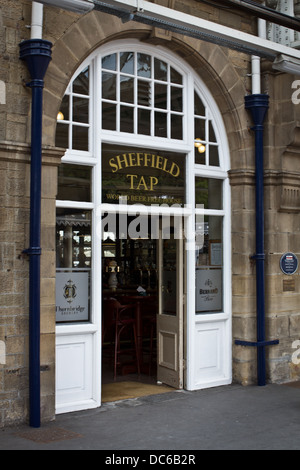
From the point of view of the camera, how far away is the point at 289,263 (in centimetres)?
903

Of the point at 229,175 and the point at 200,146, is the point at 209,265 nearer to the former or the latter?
the point at 229,175

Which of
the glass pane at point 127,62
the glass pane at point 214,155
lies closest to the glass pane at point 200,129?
the glass pane at point 214,155

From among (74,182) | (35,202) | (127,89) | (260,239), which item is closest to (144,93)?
(127,89)

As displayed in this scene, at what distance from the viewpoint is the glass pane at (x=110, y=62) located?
7641mm

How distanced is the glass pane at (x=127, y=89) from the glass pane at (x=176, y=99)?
66 cm

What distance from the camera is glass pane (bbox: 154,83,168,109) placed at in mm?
8150

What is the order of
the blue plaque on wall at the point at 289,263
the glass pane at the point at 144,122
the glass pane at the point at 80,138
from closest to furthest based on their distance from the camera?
the glass pane at the point at 80,138
the glass pane at the point at 144,122
the blue plaque on wall at the point at 289,263

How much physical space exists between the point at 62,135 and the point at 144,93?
1436 millimetres

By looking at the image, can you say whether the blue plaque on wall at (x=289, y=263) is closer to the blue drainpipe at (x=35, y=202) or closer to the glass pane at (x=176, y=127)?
the glass pane at (x=176, y=127)

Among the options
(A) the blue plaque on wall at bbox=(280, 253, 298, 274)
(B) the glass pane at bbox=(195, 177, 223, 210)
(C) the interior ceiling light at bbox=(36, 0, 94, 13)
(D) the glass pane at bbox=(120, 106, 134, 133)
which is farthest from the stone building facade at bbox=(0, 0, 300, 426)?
(C) the interior ceiling light at bbox=(36, 0, 94, 13)

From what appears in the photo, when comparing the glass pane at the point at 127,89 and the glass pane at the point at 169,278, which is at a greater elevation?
the glass pane at the point at 127,89

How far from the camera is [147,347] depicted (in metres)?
11.1

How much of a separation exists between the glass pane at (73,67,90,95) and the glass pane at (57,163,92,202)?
89 cm

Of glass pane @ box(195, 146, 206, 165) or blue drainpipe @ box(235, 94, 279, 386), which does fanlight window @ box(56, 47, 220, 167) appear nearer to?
glass pane @ box(195, 146, 206, 165)
